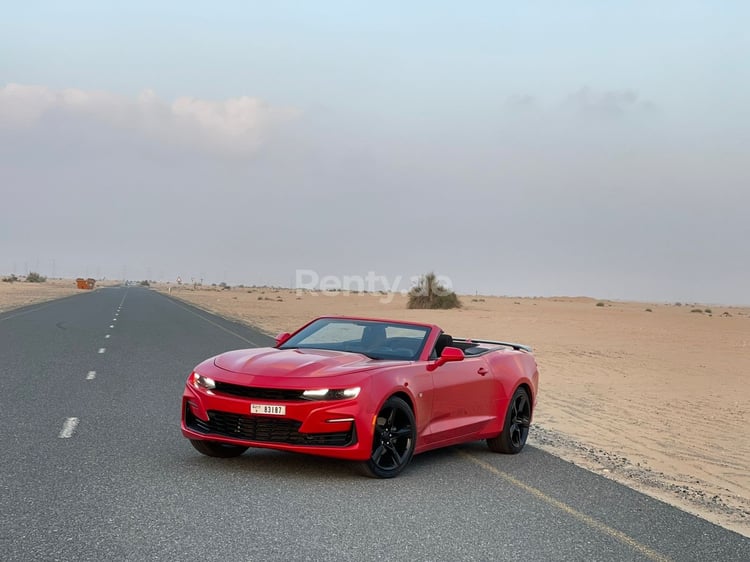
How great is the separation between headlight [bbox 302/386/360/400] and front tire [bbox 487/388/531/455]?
2.56 meters

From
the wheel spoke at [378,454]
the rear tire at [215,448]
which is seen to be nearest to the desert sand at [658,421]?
the wheel spoke at [378,454]

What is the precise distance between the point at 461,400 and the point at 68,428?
4.44m

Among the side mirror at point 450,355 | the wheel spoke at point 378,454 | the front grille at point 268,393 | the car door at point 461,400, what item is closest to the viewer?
the front grille at point 268,393

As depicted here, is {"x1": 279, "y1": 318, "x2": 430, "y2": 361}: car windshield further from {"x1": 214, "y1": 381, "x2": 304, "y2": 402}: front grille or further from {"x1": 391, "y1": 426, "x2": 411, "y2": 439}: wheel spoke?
{"x1": 214, "y1": 381, "x2": 304, "y2": 402}: front grille

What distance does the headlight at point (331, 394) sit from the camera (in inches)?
305

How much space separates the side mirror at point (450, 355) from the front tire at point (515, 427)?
4.60 ft

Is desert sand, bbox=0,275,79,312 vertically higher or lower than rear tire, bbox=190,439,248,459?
higher

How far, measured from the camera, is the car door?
8.74 metres

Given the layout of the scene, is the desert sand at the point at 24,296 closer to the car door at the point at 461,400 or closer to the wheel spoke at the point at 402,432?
the car door at the point at 461,400

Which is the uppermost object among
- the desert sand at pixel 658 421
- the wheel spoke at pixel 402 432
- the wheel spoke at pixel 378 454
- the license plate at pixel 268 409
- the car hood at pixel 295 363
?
the car hood at pixel 295 363

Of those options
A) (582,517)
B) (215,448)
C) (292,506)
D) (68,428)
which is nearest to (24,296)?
(68,428)

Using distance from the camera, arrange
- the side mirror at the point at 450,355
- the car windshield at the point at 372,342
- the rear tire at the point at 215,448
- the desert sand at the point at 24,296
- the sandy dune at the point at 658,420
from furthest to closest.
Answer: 1. the desert sand at the point at 24,296
2. the sandy dune at the point at 658,420
3. the car windshield at the point at 372,342
4. the side mirror at the point at 450,355
5. the rear tire at the point at 215,448

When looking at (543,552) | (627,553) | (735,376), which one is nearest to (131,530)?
(543,552)

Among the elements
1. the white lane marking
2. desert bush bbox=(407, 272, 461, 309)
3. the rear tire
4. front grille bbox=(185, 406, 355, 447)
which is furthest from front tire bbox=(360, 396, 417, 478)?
desert bush bbox=(407, 272, 461, 309)
